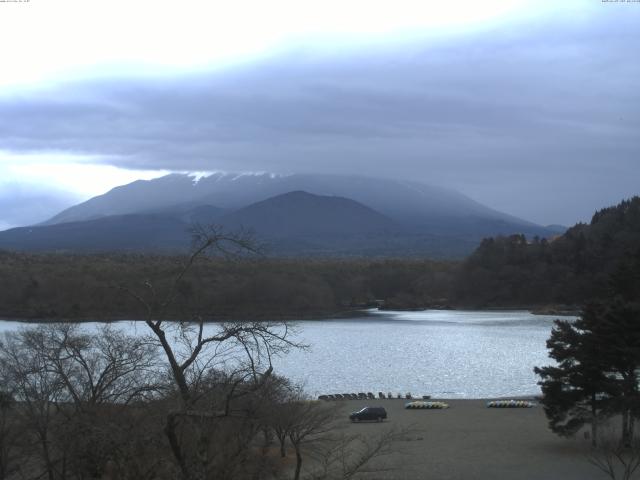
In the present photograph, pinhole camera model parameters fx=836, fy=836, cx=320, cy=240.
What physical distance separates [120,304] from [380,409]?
28.3 meters

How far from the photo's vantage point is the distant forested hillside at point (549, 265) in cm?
9075

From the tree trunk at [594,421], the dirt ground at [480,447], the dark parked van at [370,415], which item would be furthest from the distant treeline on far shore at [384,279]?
the tree trunk at [594,421]

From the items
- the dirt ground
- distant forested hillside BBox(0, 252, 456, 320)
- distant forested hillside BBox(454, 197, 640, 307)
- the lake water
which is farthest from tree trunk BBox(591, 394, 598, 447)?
distant forested hillside BBox(454, 197, 640, 307)

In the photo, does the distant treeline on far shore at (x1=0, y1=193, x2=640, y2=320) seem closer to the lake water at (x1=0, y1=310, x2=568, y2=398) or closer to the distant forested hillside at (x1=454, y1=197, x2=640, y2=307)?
the distant forested hillside at (x1=454, y1=197, x2=640, y2=307)

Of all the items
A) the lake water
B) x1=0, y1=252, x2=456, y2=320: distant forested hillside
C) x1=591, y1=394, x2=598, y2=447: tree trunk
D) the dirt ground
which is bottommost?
the lake water

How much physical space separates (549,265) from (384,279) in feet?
69.5

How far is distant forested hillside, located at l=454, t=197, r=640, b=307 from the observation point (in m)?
90.8

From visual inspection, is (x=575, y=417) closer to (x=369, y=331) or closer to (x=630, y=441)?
(x=630, y=441)

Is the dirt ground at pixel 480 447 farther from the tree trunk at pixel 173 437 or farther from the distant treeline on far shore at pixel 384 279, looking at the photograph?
the distant treeline on far shore at pixel 384 279

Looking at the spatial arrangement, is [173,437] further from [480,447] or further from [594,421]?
[480,447]

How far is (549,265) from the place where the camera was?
9506 cm

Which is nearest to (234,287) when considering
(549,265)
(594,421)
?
→ (594,421)

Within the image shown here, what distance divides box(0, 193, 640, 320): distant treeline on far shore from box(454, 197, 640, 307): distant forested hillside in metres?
0.12

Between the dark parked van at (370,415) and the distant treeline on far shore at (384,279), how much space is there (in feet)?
89.7
